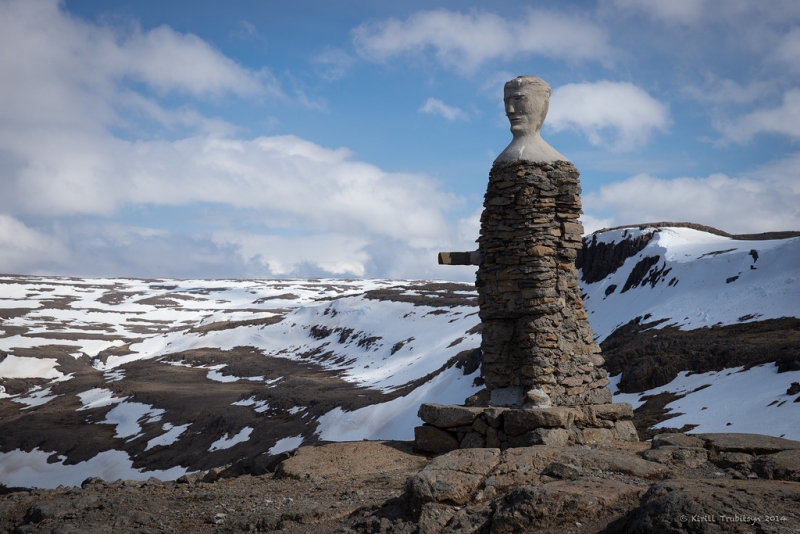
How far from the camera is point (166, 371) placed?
6794cm

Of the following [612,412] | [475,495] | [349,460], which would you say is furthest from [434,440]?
[475,495]

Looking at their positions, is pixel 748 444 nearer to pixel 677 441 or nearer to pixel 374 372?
pixel 677 441

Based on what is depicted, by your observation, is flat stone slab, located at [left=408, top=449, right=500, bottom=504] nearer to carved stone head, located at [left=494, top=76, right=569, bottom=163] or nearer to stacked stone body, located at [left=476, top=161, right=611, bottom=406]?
stacked stone body, located at [left=476, top=161, right=611, bottom=406]

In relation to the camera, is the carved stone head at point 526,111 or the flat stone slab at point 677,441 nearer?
the flat stone slab at point 677,441

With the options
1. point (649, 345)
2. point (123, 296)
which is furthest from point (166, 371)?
point (123, 296)

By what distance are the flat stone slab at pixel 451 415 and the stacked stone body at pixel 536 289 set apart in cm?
136

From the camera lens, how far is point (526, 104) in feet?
39.1

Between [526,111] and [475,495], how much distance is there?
315 inches

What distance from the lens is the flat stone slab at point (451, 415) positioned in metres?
9.96

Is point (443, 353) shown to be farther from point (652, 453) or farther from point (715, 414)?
point (652, 453)

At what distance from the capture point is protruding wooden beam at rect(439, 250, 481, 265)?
1212 centimetres

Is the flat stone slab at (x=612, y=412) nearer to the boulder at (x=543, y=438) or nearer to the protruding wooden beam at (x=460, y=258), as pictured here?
the boulder at (x=543, y=438)

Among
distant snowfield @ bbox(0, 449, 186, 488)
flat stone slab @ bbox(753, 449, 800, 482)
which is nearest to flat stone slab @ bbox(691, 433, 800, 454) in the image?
flat stone slab @ bbox(753, 449, 800, 482)

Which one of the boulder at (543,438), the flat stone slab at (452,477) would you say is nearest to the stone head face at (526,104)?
the boulder at (543,438)
